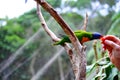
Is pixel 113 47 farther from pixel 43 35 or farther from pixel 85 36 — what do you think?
pixel 43 35

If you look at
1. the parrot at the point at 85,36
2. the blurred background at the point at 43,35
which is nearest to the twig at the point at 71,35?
the parrot at the point at 85,36

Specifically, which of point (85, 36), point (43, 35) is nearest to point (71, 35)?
point (85, 36)

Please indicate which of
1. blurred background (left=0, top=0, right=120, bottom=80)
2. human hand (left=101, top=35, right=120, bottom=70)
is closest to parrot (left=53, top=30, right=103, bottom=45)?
human hand (left=101, top=35, right=120, bottom=70)

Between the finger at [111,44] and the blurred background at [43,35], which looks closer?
the finger at [111,44]

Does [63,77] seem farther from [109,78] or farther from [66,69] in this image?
[109,78]

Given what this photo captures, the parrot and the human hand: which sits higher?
the parrot

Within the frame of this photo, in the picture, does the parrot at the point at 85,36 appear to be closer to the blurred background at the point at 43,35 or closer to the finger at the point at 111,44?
the finger at the point at 111,44

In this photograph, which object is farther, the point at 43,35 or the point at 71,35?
the point at 43,35

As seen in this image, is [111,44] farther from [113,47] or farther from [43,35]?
[43,35]

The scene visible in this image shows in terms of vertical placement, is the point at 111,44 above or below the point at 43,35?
above

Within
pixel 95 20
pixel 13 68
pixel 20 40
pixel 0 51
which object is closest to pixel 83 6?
pixel 95 20

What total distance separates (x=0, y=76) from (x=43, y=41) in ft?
4.40

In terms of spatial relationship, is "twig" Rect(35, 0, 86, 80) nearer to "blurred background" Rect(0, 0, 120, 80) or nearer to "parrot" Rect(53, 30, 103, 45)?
"parrot" Rect(53, 30, 103, 45)

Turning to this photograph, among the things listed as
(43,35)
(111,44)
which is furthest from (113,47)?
(43,35)
